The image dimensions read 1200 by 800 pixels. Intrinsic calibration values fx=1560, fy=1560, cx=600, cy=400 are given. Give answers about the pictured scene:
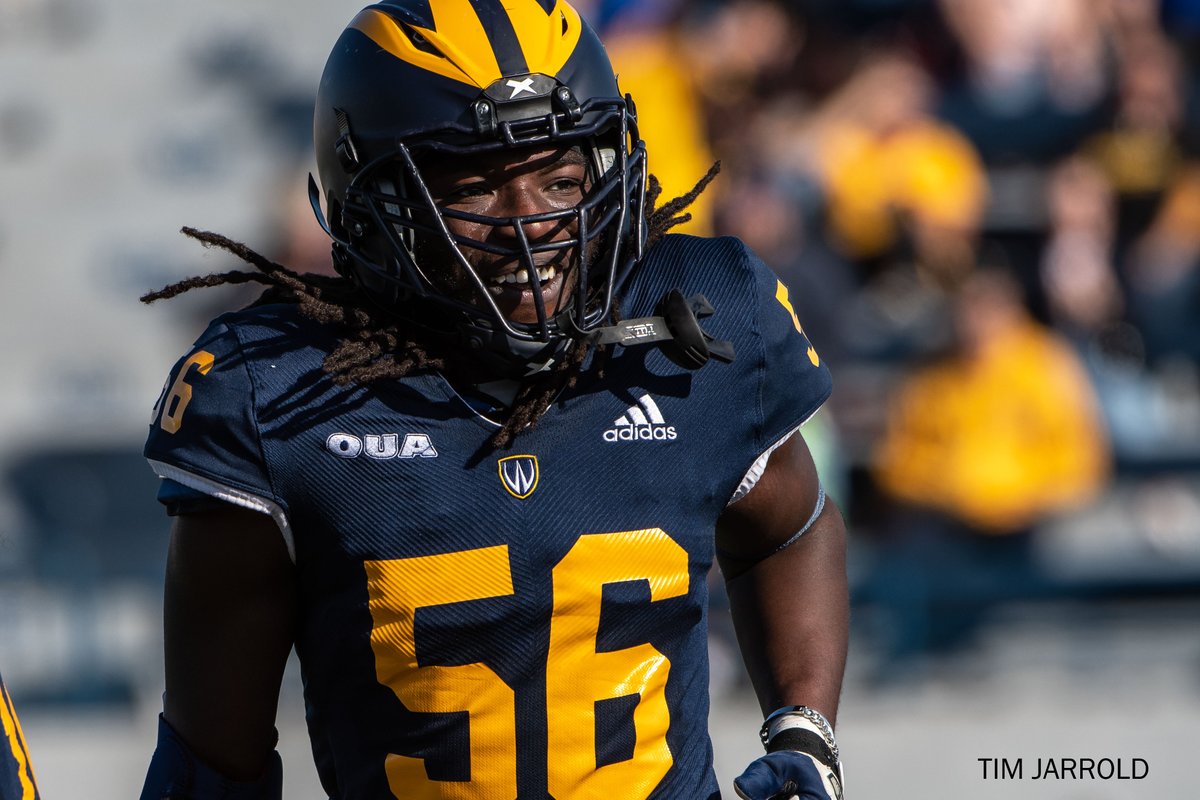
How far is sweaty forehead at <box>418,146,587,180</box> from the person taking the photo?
1.99m

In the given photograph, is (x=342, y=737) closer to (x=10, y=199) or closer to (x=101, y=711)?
(x=101, y=711)

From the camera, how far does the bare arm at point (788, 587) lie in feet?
7.36

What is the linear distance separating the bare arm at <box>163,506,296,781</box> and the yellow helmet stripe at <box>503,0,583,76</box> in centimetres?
68

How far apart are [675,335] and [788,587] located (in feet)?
1.62

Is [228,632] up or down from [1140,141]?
up

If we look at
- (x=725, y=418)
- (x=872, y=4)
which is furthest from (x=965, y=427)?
(x=725, y=418)

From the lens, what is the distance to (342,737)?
1998 millimetres

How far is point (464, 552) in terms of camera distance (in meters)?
1.91

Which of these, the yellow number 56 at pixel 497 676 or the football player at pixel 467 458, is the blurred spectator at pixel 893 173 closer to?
the football player at pixel 467 458

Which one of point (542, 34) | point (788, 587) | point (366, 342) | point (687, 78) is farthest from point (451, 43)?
point (687, 78)

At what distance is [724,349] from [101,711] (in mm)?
3829

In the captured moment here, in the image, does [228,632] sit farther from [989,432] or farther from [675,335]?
[989,432]

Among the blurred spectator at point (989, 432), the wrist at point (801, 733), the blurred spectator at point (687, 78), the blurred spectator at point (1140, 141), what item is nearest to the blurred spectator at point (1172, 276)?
the blurred spectator at point (1140, 141)

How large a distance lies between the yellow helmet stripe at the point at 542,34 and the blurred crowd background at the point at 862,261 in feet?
11.2
